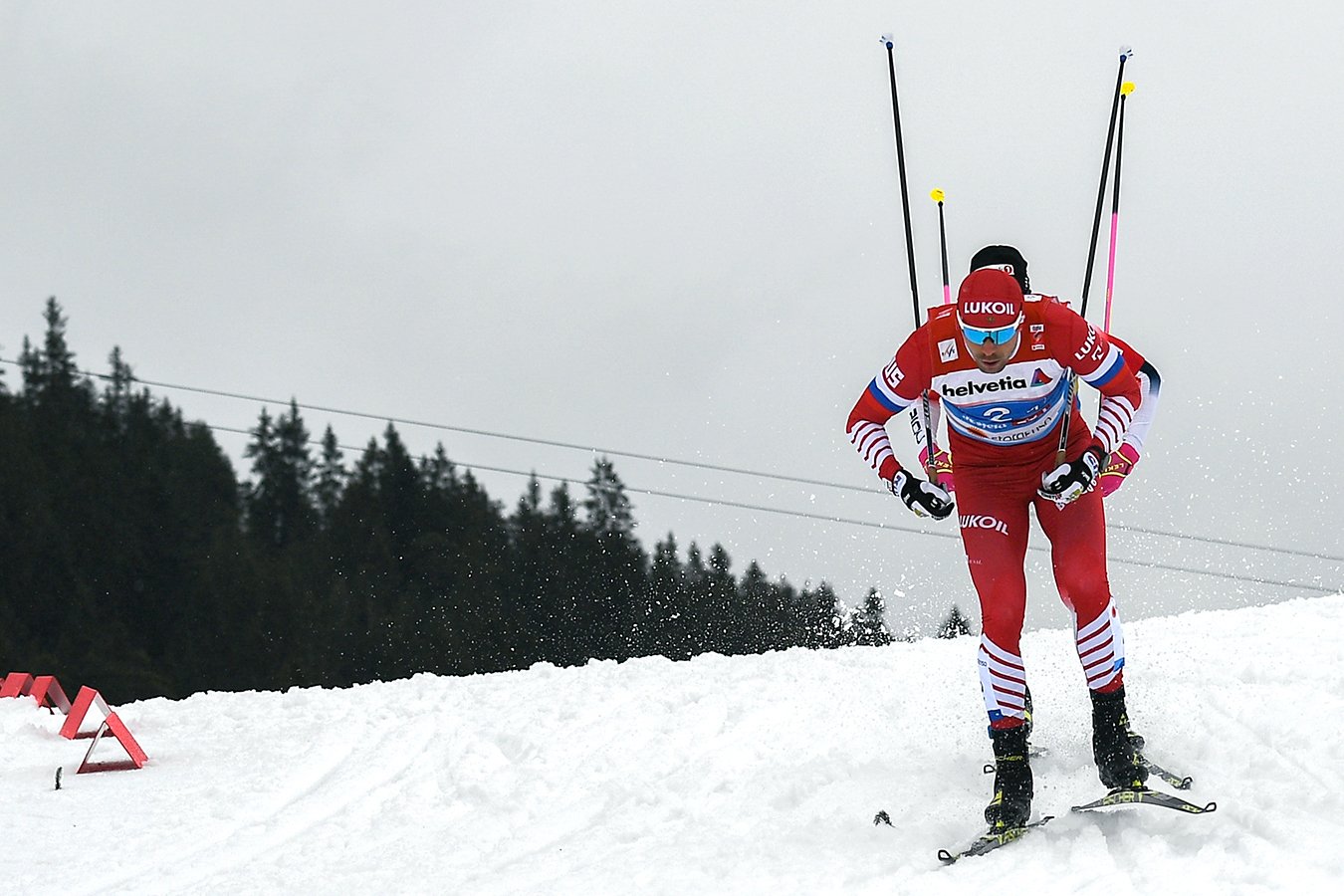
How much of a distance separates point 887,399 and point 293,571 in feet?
148

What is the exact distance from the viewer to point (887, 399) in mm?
5750

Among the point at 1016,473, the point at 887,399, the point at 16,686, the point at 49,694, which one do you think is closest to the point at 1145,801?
the point at 1016,473

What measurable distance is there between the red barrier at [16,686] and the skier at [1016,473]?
9377mm

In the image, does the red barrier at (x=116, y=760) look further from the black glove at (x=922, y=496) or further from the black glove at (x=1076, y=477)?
the black glove at (x=1076, y=477)

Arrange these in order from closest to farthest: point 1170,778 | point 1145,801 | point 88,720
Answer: point 1145,801 → point 1170,778 → point 88,720

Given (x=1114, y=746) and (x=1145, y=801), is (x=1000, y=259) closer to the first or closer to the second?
(x=1114, y=746)

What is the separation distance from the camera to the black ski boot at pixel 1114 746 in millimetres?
5094

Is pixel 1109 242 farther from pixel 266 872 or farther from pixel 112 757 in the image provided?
pixel 112 757

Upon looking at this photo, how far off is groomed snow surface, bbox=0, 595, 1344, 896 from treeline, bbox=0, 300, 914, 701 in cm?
2968

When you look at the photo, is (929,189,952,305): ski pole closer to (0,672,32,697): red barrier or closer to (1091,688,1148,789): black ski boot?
(1091,688,1148,789): black ski boot

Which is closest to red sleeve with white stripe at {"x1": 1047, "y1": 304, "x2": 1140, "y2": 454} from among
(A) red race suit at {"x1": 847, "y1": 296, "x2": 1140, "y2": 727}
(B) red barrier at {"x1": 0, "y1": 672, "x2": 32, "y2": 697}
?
(A) red race suit at {"x1": 847, "y1": 296, "x2": 1140, "y2": 727}

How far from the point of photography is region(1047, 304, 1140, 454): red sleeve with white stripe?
531cm

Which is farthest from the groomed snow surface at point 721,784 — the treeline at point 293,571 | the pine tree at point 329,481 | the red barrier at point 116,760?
the pine tree at point 329,481

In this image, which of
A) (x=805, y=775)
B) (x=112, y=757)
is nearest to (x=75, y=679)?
(x=112, y=757)
